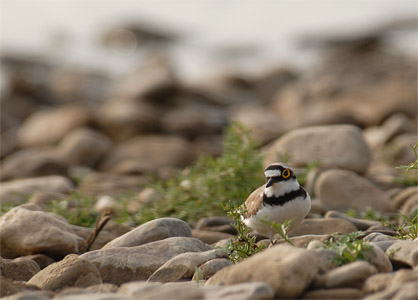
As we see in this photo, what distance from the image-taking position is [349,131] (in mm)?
8672

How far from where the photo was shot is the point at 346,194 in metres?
7.70

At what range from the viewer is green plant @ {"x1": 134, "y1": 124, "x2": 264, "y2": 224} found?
7402mm

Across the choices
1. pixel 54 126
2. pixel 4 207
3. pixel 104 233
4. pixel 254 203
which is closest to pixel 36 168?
pixel 4 207

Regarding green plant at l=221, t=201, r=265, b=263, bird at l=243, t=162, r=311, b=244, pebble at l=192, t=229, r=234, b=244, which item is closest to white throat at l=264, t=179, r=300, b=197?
bird at l=243, t=162, r=311, b=244

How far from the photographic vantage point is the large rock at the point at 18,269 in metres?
5.54

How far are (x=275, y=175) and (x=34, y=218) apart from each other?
2307 mm

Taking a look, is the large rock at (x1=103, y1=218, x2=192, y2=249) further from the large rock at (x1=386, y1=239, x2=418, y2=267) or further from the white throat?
the large rock at (x1=386, y1=239, x2=418, y2=267)

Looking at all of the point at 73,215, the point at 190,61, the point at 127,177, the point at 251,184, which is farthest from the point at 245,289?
the point at 190,61

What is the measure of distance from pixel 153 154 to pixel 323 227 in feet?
21.6

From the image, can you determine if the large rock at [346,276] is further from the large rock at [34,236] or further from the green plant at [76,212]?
the green plant at [76,212]

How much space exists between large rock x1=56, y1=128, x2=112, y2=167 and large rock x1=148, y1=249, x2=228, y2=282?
7.40 meters

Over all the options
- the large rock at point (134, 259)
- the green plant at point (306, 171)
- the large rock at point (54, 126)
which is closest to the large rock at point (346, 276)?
the large rock at point (134, 259)

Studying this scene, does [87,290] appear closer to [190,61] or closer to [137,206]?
[137,206]

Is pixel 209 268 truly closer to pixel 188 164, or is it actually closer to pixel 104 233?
pixel 104 233
